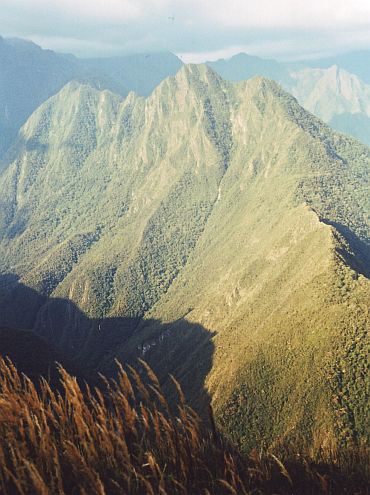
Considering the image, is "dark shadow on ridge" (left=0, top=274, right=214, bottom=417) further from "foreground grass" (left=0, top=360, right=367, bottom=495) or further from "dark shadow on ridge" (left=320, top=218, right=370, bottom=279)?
"dark shadow on ridge" (left=320, top=218, right=370, bottom=279)

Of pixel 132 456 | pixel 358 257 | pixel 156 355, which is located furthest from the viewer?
pixel 156 355

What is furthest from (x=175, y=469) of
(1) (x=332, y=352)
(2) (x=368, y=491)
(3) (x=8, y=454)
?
(1) (x=332, y=352)

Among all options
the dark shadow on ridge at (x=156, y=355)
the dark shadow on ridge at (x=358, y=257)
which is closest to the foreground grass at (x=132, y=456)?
the dark shadow on ridge at (x=156, y=355)

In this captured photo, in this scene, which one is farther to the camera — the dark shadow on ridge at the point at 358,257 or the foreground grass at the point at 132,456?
the dark shadow on ridge at the point at 358,257

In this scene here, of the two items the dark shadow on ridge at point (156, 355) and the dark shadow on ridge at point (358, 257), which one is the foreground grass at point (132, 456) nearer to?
the dark shadow on ridge at point (156, 355)

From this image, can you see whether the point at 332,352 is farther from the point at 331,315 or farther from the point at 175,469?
the point at 175,469

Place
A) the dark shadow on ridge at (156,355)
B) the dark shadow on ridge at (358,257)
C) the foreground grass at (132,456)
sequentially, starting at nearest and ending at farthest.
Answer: the foreground grass at (132,456), the dark shadow on ridge at (156,355), the dark shadow on ridge at (358,257)

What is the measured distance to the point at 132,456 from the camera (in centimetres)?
1093

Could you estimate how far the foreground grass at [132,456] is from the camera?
32.3 feet

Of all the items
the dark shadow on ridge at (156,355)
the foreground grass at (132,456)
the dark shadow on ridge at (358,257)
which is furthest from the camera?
the dark shadow on ridge at (358,257)

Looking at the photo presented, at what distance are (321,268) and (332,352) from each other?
30322 millimetres

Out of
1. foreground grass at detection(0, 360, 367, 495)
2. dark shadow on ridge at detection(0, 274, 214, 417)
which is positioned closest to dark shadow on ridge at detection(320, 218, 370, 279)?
dark shadow on ridge at detection(0, 274, 214, 417)

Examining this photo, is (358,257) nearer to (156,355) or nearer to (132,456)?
(156,355)

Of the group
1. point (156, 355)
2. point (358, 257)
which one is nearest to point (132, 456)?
point (358, 257)
